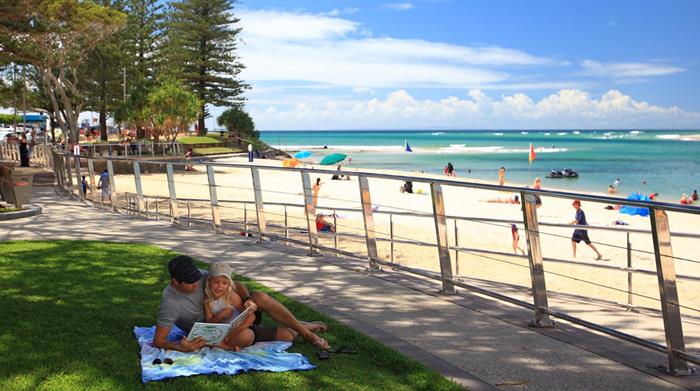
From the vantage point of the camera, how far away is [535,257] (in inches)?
184

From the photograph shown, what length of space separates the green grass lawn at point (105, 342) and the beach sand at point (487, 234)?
135 cm

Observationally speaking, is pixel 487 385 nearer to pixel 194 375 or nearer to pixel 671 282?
pixel 671 282

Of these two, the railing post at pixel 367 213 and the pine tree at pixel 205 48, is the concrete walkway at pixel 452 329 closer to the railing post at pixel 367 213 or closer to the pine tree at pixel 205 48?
the railing post at pixel 367 213

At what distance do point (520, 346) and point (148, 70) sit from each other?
52.5 meters

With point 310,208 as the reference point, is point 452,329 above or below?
below

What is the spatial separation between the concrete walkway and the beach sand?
44 centimetres

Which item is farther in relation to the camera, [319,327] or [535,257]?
[535,257]

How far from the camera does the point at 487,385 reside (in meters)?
3.55

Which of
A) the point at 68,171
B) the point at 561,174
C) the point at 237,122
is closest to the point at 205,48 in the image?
the point at 237,122

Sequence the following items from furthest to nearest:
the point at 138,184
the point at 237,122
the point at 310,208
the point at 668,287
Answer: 1. the point at 237,122
2. the point at 138,184
3. the point at 310,208
4. the point at 668,287

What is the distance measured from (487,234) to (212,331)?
41.9 feet

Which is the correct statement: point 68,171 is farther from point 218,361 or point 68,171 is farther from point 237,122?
point 237,122

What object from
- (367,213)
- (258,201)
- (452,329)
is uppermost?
(258,201)

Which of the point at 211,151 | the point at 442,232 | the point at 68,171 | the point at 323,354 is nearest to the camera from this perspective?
the point at 323,354
